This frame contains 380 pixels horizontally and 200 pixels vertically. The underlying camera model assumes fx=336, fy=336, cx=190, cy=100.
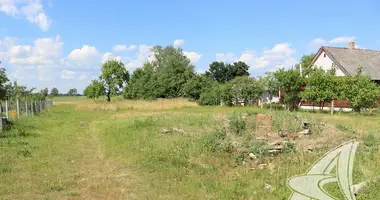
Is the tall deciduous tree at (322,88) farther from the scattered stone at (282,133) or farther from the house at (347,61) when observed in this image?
the scattered stone at (282,133)

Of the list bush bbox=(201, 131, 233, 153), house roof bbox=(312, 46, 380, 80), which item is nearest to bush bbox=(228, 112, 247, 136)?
bush bbox=(201, 131, 233, 153)

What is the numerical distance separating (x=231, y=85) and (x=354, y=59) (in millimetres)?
12697

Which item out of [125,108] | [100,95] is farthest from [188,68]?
[100,95]

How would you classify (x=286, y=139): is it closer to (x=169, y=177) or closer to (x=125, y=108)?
(x=169, y=177)

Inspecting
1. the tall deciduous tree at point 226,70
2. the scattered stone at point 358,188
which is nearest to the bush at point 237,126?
the scattered stone at point 358,188

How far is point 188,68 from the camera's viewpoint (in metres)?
49.9

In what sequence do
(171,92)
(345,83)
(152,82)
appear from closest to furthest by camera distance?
1. (345,83)
2. (171,92)
3. (152,82)

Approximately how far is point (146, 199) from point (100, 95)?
195 ft

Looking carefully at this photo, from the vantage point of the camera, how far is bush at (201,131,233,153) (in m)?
8.48

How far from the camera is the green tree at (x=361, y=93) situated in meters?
23.2

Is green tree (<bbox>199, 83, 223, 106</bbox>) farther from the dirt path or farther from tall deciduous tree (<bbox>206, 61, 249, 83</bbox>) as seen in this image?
the dirt path

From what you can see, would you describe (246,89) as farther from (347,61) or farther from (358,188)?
(358,188)

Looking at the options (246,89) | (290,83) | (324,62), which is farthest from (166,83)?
(290,83)

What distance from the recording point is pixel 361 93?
2322 cm
